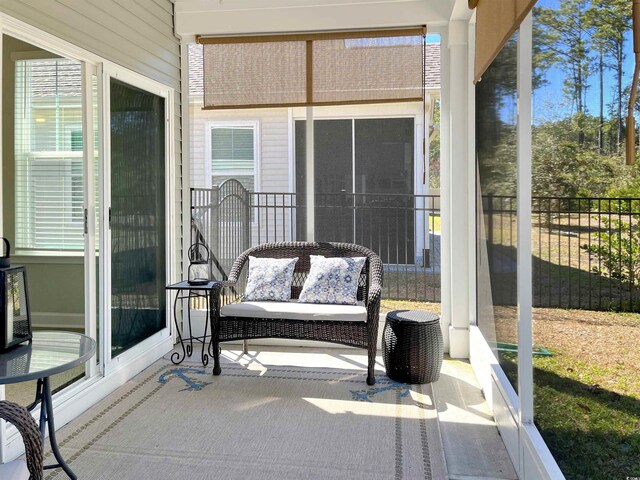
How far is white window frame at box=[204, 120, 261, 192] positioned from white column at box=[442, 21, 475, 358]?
168cm

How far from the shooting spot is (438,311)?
4.56 meters

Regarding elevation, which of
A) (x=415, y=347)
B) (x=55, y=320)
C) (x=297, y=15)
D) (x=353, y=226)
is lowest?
(x=415, y=347)

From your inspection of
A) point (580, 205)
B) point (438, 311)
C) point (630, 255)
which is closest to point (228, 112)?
point (438, 311)

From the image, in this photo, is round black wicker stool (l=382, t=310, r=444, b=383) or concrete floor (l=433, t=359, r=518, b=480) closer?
concrete floor (l=433, t=359, r=518, b=480)

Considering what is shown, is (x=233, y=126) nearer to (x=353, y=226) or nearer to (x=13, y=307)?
(x=353, y=226)

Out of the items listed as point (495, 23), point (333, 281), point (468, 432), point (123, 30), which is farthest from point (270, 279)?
point (495, 23)

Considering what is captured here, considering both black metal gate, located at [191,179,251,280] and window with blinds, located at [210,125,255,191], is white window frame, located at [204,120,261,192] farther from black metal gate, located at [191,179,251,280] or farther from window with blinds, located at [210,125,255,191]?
black metal gate, located at [191,179,251,280]

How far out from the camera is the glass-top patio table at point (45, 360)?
1.85m

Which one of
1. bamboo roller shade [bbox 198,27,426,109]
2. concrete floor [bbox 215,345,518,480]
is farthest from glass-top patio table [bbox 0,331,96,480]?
bamboo roller shade [bbox 198,27,426,109]

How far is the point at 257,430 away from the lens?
2.99 metres

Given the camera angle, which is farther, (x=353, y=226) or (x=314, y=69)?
(x=353, y=226)

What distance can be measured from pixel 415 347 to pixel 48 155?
121 inches

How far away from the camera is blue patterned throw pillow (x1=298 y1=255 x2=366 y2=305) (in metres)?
4.06

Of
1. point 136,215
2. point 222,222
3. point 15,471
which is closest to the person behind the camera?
point 15,471
